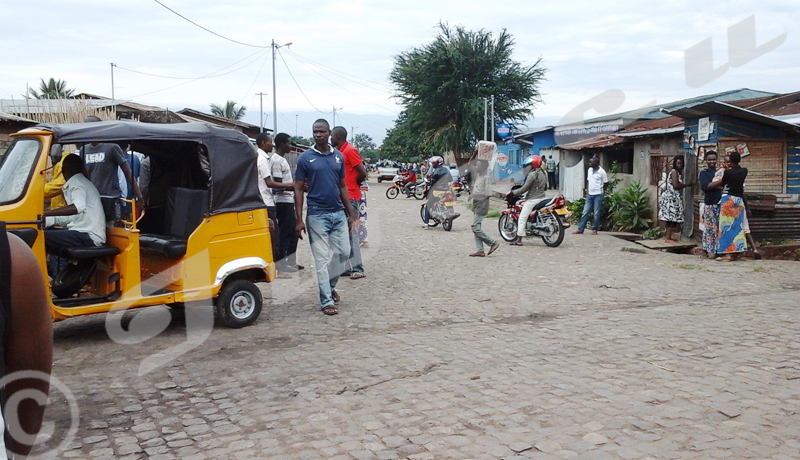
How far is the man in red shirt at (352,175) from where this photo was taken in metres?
9.77

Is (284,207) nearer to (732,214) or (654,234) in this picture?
(732,214)

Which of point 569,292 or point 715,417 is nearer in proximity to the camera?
point 715,417

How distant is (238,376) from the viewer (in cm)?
534

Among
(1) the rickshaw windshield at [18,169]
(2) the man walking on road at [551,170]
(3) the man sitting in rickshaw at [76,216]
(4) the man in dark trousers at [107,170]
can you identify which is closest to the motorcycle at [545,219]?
(4) the man in dark trousers at [107,170]

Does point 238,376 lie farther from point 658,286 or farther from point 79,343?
point 658,286

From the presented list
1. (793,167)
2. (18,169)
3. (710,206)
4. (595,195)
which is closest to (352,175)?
(18,169)

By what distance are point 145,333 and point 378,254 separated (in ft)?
20.1

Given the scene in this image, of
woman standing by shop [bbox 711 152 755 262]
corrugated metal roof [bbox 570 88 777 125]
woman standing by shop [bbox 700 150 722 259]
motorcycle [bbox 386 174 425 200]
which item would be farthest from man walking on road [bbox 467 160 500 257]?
motorcycle [bbox 386 174 425 200]

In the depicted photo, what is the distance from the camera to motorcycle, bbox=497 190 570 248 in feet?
45.2

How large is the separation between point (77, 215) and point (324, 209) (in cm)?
243

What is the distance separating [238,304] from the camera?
6.94 meters

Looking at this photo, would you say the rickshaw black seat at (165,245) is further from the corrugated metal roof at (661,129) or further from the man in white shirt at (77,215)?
the corrugated metal roof at (661,129)

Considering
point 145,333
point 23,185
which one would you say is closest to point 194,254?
point 145,333

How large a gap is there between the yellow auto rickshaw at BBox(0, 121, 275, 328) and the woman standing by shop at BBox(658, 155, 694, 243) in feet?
30.0
